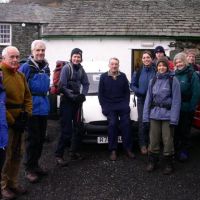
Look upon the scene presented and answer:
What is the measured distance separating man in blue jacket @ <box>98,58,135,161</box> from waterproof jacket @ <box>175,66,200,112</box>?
1.05 meters

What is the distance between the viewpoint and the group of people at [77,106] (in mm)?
4832

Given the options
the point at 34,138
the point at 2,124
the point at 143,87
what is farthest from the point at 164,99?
the point at 2,124

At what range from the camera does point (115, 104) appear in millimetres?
6918

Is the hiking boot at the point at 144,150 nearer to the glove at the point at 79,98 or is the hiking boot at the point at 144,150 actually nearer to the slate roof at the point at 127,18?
the glove at the point at 79,98

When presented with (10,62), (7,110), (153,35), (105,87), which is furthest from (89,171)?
(153,35)

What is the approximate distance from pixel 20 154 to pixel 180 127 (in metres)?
3.09

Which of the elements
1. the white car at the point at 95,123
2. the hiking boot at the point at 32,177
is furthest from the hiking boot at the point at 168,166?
the hiking boot at the point at 32,177

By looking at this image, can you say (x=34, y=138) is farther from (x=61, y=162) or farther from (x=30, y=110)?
(x=61, y=162)

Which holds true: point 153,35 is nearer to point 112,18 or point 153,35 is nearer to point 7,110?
point 112,18

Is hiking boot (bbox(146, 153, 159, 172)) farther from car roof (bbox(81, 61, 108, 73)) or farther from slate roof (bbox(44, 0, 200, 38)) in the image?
slate roof (bbox(44, 0, 200, 38))

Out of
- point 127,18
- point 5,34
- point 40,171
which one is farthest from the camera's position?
point 5,34

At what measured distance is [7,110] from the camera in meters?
4.75

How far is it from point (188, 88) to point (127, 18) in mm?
12300

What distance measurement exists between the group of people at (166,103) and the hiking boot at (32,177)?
74.2 inches
